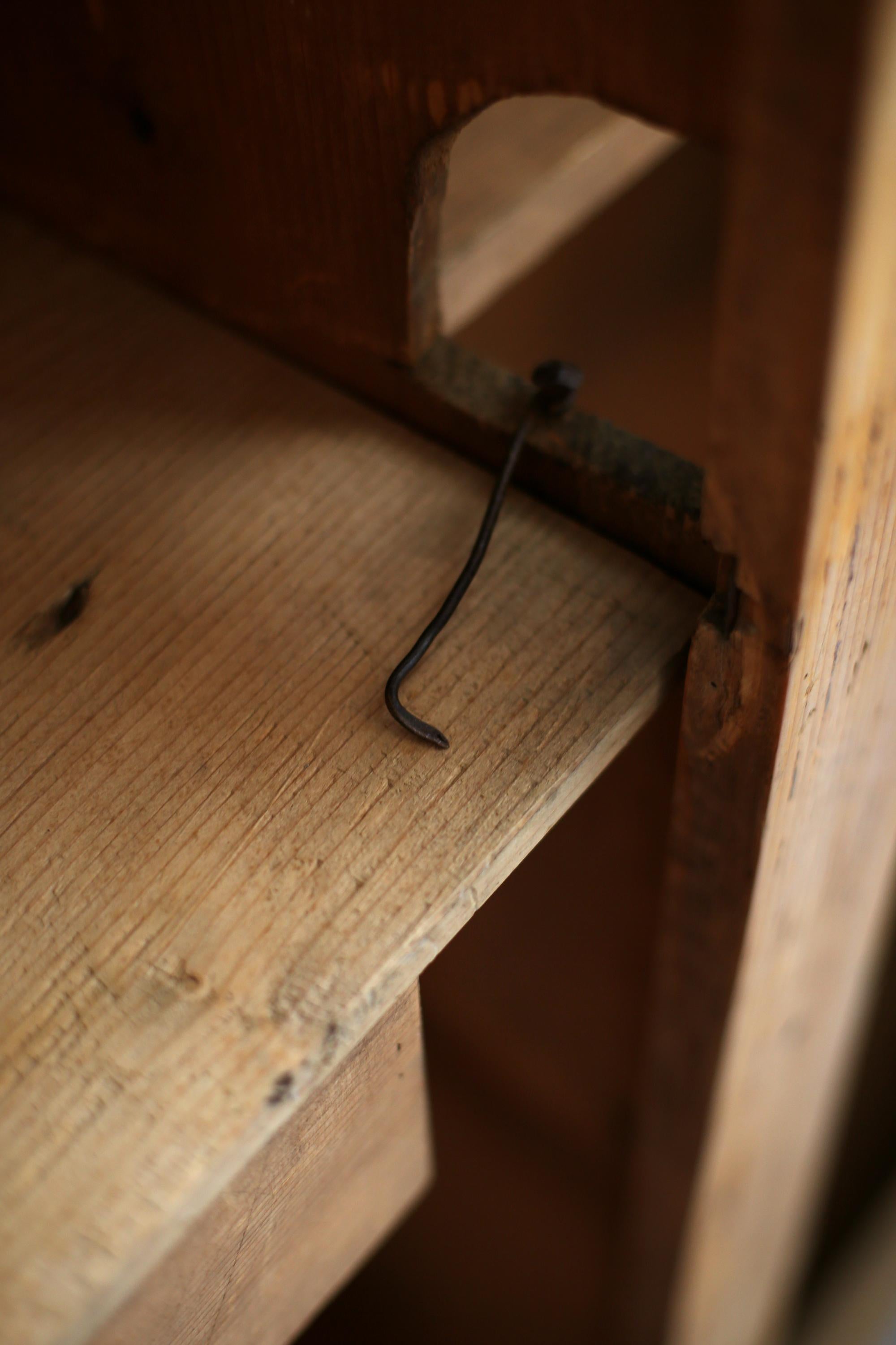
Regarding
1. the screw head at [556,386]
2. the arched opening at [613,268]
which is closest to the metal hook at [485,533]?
the screw head at [556,386]

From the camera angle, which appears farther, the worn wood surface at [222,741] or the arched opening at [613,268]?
the arched opening at [613,268]

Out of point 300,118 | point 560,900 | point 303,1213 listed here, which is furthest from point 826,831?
point 300,118

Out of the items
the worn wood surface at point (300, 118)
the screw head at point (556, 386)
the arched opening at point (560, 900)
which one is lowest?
the arched opening at point (560, 900)

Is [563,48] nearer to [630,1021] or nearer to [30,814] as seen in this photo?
[30,814]

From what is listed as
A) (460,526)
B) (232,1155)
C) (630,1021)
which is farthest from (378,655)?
(630,1021)

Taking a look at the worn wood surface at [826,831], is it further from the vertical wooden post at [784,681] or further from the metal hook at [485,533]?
the metal hook at [485,533]

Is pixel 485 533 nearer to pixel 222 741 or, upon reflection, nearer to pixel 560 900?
pixel 222 741
